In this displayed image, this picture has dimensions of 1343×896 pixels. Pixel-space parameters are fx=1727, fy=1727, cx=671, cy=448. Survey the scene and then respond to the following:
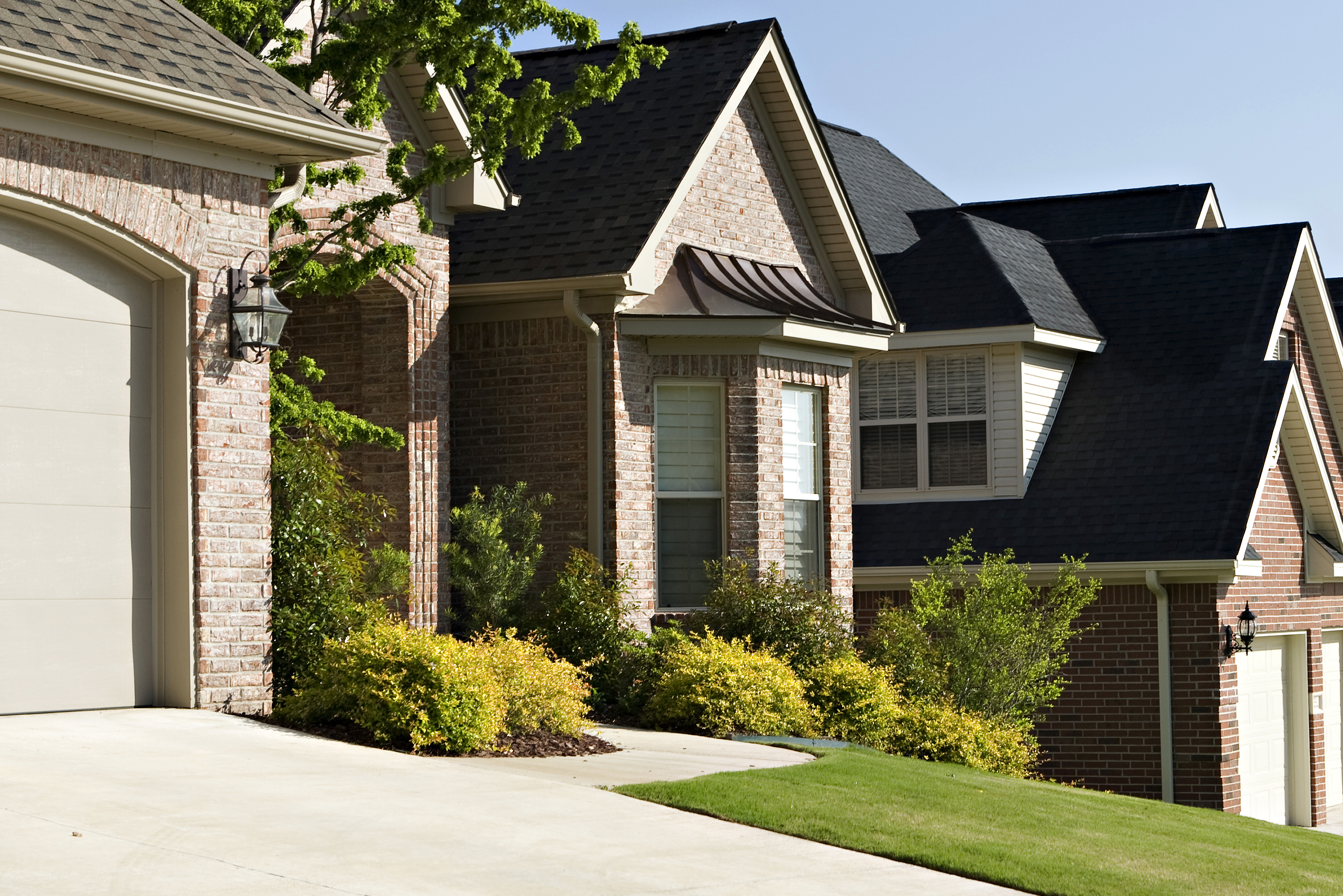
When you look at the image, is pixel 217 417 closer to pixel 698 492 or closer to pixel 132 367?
pixel 132 367

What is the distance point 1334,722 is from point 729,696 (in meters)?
12.5

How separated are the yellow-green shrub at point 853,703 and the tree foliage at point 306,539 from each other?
13.5 feet

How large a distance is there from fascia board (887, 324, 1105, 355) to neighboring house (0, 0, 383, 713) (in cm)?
1014

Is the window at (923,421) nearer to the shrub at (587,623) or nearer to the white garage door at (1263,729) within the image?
the white garage door at (1263,729)

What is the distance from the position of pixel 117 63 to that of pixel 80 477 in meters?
2.68

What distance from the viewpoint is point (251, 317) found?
464 inches

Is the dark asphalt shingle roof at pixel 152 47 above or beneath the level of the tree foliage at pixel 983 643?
above

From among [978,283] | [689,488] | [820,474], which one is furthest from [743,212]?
[978,283]

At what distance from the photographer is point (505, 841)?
27.7 ft

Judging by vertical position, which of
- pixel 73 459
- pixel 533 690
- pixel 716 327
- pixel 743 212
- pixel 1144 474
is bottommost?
pixel 533 690

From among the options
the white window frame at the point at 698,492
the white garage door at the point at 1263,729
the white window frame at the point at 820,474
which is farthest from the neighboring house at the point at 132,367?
the white garage door at the point at 1263,729

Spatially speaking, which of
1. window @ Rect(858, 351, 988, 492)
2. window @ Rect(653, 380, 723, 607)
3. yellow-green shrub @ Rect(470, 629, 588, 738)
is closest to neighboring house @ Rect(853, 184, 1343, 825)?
window @ Rect(858, 351, 988, 492)

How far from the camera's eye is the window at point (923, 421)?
2153 cm

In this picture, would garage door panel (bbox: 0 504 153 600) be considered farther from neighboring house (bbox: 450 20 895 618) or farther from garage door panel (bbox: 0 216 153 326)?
neighboring house (bbox: 450 20 895 618)
